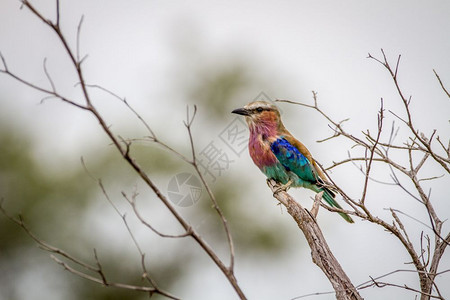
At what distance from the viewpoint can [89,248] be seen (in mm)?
15055

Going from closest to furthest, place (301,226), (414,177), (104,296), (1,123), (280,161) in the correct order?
(414,177) < (301,226) < (280,161) < (104,296) < (1,123)

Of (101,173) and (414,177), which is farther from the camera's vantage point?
(101,173)

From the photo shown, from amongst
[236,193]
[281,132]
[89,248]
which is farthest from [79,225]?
[281,132]

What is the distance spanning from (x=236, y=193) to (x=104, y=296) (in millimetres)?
4321

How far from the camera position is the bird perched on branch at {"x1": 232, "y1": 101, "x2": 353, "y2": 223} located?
5828 millimetres

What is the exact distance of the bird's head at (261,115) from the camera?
6.07 metres

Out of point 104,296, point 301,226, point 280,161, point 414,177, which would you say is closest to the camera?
point 414,177

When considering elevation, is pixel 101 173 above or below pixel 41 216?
above

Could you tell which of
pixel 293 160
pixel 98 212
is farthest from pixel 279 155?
pixel 98 212

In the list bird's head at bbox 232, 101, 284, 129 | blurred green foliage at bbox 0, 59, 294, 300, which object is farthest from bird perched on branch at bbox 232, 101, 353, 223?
blurred green foliage at bbox 0, 59, 294, 300

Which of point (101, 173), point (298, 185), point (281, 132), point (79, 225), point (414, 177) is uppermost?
point (101, 173)

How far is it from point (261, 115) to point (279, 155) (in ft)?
1.63

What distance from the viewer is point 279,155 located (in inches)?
230

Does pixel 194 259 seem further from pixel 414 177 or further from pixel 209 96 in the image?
pixel 414 177
